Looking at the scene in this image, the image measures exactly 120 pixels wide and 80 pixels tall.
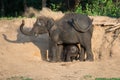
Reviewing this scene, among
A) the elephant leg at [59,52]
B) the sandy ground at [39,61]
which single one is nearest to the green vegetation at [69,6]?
the sandy ground at [39,61]

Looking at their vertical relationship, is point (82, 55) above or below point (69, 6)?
below

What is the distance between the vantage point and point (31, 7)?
2462 centimetres

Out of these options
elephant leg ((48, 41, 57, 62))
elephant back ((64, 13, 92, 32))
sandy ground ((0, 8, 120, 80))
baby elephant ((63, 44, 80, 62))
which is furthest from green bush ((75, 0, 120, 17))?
elephant leg ((48, 41, 57, 62))

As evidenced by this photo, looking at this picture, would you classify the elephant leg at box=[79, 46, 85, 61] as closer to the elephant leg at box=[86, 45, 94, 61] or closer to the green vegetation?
the elephant leg at box=[86, 45, 94, 61]

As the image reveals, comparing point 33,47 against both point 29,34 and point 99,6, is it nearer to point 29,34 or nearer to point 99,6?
point 29,34

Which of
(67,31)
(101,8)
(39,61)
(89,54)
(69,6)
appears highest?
(67,31)

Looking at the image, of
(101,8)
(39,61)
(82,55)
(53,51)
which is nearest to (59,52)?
(53,51)

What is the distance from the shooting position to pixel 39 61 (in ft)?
49.3

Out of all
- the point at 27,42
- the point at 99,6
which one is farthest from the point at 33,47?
the point at 99,6

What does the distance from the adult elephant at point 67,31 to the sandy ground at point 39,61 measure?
63 cm

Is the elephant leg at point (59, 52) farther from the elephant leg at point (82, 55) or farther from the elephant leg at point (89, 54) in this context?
the elephant leg at point (89, 54)

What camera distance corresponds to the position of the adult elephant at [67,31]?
603 inches

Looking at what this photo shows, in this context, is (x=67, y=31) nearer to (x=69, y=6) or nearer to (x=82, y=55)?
(x=82, y=55)

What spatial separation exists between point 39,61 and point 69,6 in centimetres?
952
